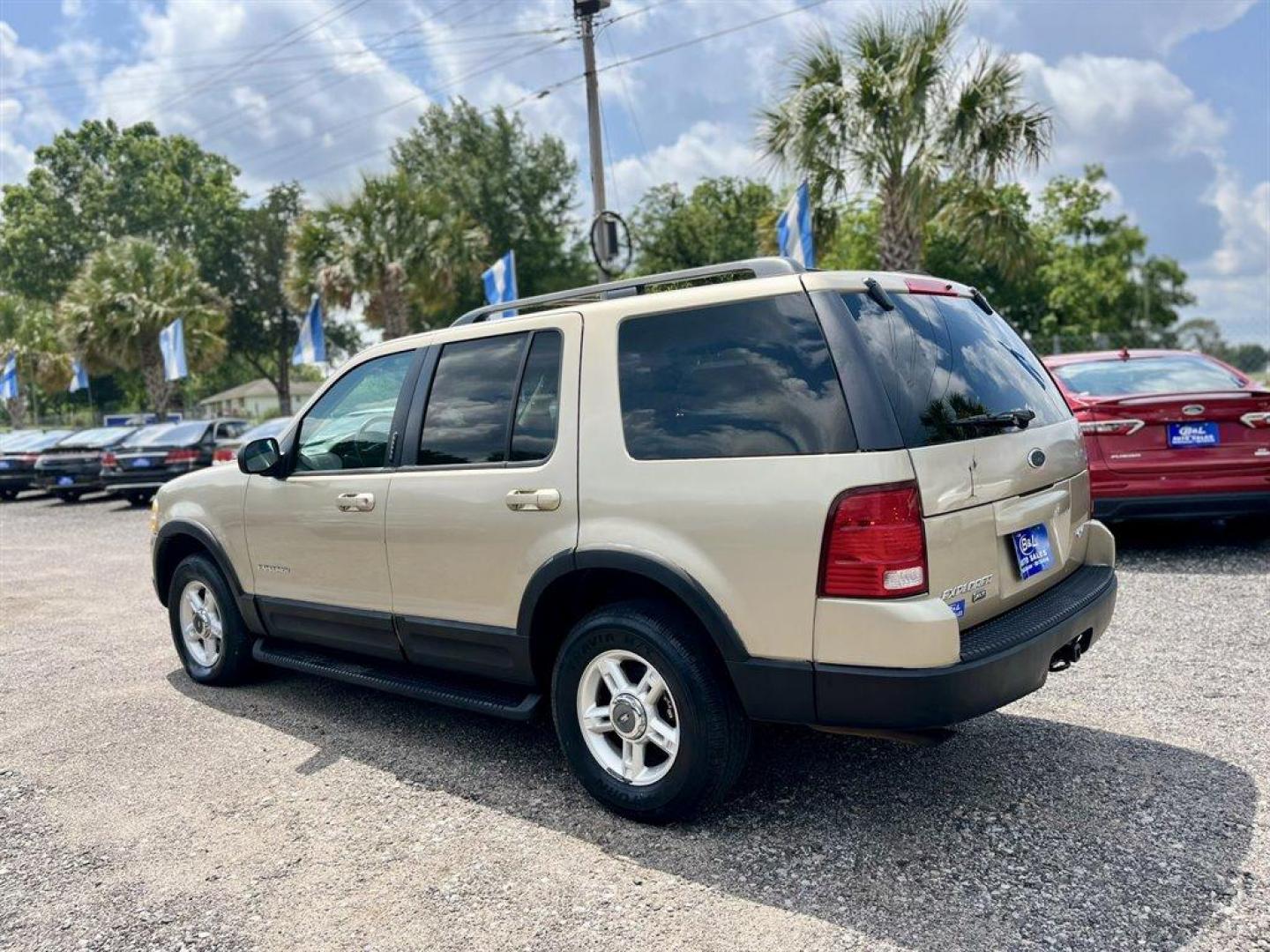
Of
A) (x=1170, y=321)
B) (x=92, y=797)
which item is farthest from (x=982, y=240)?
(x=1170, y=321)

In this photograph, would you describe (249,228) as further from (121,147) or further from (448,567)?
(448,567)

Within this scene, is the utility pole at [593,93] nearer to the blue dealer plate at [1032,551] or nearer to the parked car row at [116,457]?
the parked car row at [116,457]

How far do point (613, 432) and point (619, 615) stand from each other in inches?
Answer: 25.1

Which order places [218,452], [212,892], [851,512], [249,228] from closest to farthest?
1. [851,512]
2. [212,892]
3. [218,452]
4. [249,228]

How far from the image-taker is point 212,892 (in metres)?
3.09

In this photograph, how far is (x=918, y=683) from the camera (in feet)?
9.23

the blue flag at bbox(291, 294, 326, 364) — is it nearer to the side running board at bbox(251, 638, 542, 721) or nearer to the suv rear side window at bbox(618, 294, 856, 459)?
the side running board at bbox(251, 638, 542, 721)

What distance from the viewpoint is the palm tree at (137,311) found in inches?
1171

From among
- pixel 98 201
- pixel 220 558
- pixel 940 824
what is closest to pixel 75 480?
pixel 220 558

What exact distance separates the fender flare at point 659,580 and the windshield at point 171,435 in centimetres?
1557

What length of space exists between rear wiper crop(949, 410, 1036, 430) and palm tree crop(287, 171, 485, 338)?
70.2ft

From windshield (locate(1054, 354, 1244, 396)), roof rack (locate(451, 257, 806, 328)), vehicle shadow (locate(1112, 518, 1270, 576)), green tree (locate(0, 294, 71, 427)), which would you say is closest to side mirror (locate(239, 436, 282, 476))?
roof rack (locate(451, 257, 806, 328))

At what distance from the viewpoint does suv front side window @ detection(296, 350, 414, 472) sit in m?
4.30

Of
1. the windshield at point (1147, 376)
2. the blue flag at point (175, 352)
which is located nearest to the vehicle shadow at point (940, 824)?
the windshield at point (1147, 376)
